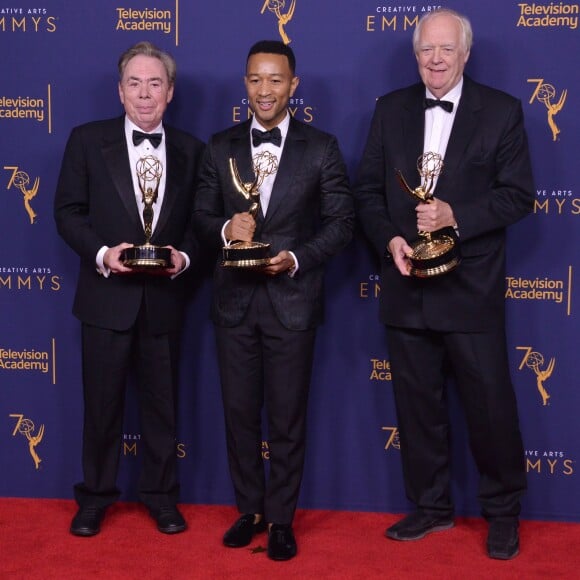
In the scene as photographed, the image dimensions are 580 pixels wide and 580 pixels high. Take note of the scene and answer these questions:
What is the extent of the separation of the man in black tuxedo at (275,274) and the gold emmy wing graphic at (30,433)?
110 centimetres

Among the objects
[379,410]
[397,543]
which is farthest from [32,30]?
[397,543]

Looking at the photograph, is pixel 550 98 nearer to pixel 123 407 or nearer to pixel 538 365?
pixel 538 365

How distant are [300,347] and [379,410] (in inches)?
29.1

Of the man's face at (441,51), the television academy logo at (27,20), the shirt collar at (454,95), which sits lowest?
the shirt collar at (454,95)

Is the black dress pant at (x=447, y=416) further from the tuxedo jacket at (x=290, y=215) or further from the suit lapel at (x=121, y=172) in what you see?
the suit lapel at (x=121, y=172)

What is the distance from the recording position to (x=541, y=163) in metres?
4.01

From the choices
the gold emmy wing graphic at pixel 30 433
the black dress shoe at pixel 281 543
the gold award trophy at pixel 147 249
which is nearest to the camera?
the gold award trophy at pixel 147 249

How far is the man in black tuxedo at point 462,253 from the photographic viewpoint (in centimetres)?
360

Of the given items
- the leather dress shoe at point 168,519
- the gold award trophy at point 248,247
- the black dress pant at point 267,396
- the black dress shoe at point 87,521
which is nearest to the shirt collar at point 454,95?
the gold award trophy at point 248,247

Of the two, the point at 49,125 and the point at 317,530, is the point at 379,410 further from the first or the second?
the point at 49,125

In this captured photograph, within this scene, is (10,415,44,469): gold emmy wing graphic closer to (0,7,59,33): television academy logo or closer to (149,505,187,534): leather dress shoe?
(149,505,187,534): leather dress shoe

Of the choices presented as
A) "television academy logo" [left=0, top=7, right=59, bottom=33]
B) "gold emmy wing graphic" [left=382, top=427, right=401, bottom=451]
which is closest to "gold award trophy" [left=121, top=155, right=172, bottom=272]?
"television academy logo" [left=0, top=7, right=59, bottom=33]

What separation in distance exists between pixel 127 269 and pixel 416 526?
1584mm

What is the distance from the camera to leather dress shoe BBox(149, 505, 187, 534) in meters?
3.94
